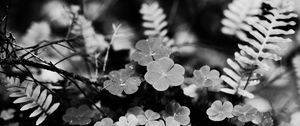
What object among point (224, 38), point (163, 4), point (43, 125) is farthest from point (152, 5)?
point (43, 125)

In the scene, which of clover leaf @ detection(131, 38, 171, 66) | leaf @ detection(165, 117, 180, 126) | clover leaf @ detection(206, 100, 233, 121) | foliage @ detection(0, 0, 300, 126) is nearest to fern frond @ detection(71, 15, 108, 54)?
foliage @ detection(0, 0, 300, 126)

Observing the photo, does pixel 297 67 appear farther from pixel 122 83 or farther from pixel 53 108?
pixel 53 108

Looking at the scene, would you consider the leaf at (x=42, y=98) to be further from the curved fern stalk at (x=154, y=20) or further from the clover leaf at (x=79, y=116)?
the curved fern stalk at (x=154, y=20)

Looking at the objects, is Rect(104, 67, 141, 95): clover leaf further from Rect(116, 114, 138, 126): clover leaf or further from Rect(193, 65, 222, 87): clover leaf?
Rect(193, 65, 222, 87): clover leaf

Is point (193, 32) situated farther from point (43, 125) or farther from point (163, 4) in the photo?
point (43, 125)

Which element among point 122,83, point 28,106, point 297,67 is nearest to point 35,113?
point 28,106

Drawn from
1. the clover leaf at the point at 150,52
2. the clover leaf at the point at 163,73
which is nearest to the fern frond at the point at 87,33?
the clover leaf at the point at 150,52
